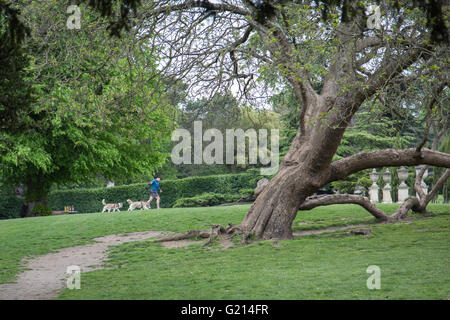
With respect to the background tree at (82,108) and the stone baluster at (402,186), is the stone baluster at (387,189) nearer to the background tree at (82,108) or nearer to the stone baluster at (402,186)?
the stone baluster at (402,186)

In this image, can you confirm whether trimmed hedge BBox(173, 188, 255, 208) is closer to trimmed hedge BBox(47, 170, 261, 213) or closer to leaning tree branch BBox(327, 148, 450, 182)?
trimmed hedge BBox(47, 170, 261, 213)

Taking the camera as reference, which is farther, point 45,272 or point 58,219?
point 58,219

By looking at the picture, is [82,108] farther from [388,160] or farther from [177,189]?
[177,189]

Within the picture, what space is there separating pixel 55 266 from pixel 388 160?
920cm

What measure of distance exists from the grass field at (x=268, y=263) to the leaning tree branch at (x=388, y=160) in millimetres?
1824

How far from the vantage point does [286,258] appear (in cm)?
1022

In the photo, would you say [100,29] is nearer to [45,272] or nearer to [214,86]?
[214,86]

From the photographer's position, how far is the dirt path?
8094mm

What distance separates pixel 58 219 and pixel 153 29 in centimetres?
1096

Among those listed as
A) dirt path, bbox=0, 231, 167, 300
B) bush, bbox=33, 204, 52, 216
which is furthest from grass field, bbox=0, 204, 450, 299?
bush, bbox=33, 204, 52, 216

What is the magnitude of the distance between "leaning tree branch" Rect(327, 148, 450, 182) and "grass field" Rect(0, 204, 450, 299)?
5.98 feet

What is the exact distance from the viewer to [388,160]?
13.5m

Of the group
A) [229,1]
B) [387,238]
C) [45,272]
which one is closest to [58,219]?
[45,272]

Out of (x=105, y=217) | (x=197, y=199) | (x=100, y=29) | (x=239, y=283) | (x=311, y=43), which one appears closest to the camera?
(x=239, y=283)
